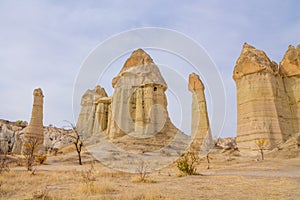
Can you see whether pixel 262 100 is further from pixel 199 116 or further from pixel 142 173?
pixel 142 173

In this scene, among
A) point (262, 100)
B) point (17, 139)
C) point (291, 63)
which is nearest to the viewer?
point (262, 100)

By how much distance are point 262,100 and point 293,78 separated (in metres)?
7.40

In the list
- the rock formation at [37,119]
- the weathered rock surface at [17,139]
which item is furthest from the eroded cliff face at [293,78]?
the weathered rock surface at [17,139]

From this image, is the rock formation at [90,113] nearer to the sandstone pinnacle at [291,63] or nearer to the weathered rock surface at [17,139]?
the weathered rock surface at [17,139]

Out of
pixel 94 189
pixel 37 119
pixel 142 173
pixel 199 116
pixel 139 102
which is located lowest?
pixel 142 173

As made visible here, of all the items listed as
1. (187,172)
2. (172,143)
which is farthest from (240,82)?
(187,172)

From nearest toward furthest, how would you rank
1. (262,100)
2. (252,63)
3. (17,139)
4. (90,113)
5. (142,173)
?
1. (142,173)
2. (262,100)
3. (252,63)
4. (17,139)
5. (90,113)

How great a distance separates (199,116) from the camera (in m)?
45.7

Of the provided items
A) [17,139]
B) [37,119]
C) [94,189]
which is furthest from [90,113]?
[94,189]

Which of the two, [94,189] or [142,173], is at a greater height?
[94,189]

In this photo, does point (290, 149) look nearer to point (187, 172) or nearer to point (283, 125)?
point (283, 125)

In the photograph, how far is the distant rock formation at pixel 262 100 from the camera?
29.1m

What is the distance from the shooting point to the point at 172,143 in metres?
34.6

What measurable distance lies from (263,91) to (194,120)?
1728 cm
